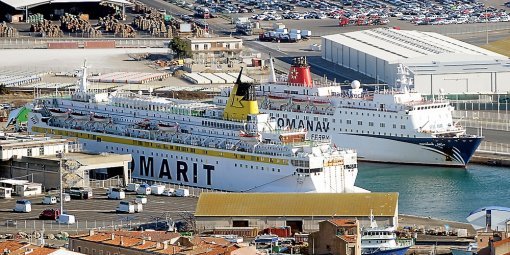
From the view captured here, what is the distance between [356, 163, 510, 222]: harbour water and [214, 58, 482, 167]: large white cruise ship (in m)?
0.63

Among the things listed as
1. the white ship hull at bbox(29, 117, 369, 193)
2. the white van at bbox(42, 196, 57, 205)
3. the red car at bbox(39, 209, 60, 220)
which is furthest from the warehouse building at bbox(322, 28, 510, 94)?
the red car at bbox(39, 209, 60, 220)

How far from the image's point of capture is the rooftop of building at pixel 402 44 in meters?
92.4

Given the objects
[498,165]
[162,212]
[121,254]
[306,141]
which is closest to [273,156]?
[306,141]

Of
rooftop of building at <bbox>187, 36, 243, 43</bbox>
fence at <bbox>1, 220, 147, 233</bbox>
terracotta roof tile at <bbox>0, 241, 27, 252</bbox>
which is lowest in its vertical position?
fence at <bbox>1, 220, 147, 233</bbox>

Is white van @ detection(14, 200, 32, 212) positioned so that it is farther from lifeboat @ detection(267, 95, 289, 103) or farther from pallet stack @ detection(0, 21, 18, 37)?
pallet stack @ detection(0, 21, 18, 37)

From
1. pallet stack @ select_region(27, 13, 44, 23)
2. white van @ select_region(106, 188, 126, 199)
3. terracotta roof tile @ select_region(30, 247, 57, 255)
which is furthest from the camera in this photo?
pallet stack @ select_region(27, 13, 44, 23)

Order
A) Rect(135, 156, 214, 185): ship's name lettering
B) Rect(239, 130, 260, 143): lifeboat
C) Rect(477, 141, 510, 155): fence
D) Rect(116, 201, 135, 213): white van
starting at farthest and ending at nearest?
1. Rect(477, 141, 510, 155): fence
2. Rect(135, 156, 214, 185): ship's name lettering
3. Rect(239, 130, 260, 143): lifeboat
4. Rect(116, 201, 135, 213): white van

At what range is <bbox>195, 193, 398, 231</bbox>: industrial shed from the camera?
182 ft

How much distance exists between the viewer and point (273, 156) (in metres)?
63.4

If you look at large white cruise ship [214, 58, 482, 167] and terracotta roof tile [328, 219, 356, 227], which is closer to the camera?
terracotta roof tile [328, 219, 356, 227]

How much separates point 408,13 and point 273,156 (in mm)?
60019

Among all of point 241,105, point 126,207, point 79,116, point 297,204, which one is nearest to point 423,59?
point 79,116

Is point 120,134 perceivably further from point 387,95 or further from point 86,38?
point 86,38

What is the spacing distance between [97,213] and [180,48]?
4200 centimetres
